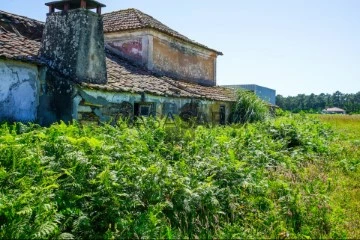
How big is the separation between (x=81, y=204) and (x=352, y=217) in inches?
158

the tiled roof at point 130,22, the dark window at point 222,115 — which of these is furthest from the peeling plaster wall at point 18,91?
the dark window at point 222,115

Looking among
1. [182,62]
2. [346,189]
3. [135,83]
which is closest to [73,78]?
[135,83]

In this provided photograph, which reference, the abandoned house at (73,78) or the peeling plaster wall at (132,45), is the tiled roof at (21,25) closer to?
the abandoned house at (73,78)

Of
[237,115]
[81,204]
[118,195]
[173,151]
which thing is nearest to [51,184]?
[81,204]

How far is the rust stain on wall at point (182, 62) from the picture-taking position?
17109mm

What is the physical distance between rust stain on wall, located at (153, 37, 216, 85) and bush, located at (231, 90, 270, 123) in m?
3.07

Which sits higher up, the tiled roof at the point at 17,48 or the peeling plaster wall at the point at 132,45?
the peeling plaster wall at the point at 132,45

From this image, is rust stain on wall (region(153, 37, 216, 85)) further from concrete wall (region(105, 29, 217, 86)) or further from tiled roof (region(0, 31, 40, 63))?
tiled roof (region(0, 31, 40, 63))

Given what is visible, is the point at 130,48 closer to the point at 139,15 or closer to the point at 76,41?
the point at 139,15

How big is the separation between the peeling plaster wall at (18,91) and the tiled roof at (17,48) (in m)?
0.24

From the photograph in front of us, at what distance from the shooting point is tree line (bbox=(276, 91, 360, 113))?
11400 centimetres

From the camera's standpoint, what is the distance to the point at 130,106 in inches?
475

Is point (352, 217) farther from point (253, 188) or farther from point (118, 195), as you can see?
point (118, 195)

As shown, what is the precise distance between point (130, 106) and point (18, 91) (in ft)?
11.9
